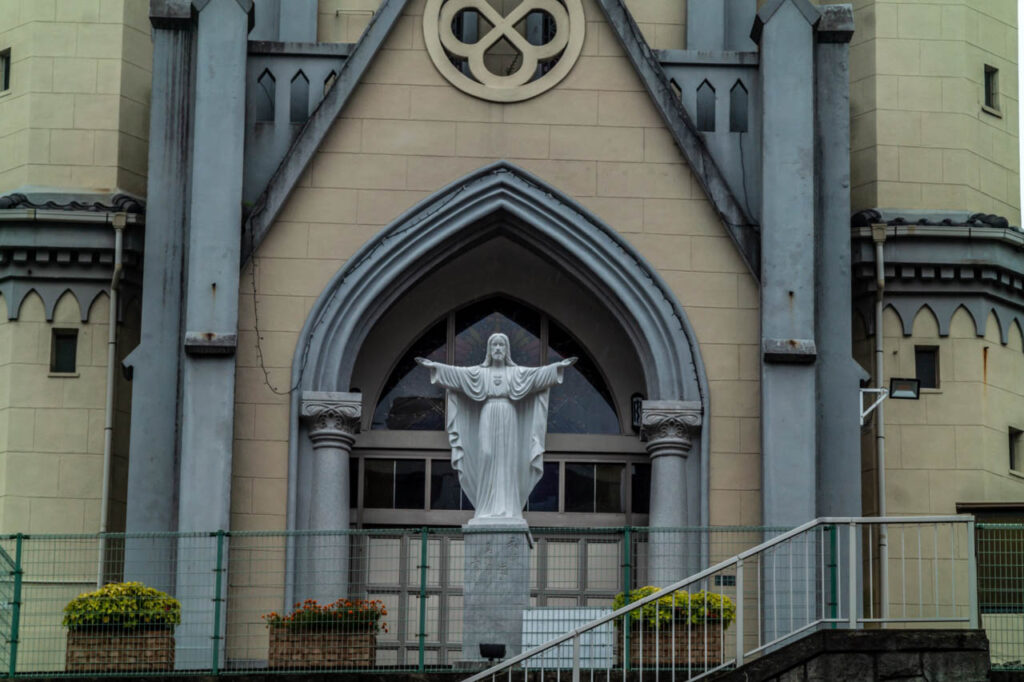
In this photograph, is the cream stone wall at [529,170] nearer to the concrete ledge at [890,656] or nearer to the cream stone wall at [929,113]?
the cream stone wall at [929,113]

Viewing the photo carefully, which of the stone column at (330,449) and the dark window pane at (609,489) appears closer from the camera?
the stone column at (330,449)

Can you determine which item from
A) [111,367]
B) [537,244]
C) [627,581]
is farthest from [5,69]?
[627,581]

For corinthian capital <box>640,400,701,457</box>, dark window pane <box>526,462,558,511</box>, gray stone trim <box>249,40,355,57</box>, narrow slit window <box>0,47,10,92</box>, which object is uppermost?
narrow slit window <box>0,47,10,92</box>

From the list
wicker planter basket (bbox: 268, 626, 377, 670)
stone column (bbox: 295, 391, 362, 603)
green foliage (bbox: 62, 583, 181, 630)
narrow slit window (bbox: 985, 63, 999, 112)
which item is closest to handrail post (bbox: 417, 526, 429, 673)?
wicker planter basket (bbox: 268, 626, 377, 670)

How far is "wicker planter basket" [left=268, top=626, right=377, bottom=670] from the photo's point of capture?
23.7 meters

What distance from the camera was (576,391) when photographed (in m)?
29.8

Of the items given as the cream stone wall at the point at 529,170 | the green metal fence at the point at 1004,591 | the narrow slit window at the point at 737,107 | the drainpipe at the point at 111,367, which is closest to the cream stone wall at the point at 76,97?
the drainpipe at the point at 111,367

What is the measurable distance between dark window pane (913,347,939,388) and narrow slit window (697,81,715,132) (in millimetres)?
4273

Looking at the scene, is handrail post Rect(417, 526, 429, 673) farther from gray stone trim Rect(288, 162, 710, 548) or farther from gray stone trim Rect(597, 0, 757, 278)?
gray stone trim Rect(597, 0, 757, 278)

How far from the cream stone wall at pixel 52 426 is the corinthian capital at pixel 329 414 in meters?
3.53

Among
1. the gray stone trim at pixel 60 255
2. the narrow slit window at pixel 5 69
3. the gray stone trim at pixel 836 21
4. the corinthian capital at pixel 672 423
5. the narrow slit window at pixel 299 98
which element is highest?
the narrow slit window at pixel 5 69

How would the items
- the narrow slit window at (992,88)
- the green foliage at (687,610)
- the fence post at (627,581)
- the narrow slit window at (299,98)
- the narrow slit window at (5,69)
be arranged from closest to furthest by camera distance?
the fence post at (627,581)
the green foliage at (687,610)
the narrow slit window at (299,98)
the narrow slit window at (5,69)
the narrow slit window at (992,88)

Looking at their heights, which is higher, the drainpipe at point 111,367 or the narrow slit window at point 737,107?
the narrow slit window at point 737,107

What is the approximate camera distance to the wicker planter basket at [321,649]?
23.7 metres
